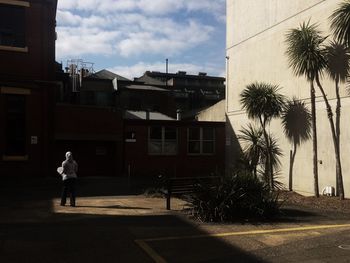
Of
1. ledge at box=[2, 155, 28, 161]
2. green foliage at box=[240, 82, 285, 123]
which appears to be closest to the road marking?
green foliage at box=[240, 82, 285, 123]

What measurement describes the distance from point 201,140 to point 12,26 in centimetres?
1199

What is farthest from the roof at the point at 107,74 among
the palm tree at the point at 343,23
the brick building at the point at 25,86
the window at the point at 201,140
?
the palm tree at the point at 343,23

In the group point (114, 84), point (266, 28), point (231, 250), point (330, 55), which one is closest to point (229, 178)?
point (231, 250)

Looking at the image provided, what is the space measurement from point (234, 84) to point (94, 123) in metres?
7.34

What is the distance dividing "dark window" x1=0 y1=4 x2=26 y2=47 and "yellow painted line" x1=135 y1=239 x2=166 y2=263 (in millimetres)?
16344

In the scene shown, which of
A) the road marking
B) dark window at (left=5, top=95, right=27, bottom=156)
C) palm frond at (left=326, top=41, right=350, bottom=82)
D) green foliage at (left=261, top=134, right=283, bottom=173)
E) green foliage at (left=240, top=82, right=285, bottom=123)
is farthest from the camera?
dark window at (left=5, top=95, right=27, bottom=156)

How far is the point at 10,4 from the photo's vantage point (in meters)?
22.9

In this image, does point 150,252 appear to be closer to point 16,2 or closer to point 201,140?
point 16,2

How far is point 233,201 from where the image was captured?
11.9 metres

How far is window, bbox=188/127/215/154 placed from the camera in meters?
29.3

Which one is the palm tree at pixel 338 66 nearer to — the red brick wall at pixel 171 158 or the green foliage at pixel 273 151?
Result: the green foliage at pixel 273 151

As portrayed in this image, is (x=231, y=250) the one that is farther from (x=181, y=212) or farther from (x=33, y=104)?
(x=33, y=104)

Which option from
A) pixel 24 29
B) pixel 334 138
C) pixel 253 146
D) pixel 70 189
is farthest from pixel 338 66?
pixel 24 29

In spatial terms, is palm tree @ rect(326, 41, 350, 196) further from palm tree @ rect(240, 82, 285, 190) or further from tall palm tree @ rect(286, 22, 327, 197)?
palm tree @ rect(240, 82, 285, 190)
